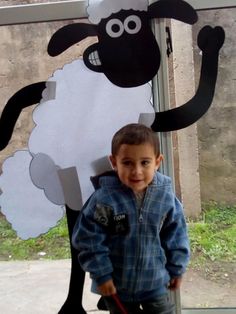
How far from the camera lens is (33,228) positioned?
1.94 meters

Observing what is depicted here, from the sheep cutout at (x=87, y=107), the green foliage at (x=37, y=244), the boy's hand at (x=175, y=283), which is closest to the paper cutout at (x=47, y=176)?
the sheep cutout at (x=87, y=107)

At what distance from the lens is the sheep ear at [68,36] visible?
183cm

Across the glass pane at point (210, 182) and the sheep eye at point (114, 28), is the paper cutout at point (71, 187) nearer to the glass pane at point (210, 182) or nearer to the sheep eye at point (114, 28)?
the glass pane at point (210, 182)

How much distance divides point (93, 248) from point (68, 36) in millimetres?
867

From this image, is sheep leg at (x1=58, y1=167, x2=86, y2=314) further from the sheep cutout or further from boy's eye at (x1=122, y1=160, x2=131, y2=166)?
boy's eye at (x1=122, y1=160, x2=131, y2=166)

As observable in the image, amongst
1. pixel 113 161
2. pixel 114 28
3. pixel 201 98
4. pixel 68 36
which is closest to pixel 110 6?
pixel 114 28

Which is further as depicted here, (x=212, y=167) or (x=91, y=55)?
(x=212, y=167)

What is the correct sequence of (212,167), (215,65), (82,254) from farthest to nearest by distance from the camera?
(212,167) < (215,65) < (82,254)

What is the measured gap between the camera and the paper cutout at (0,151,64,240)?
1.91m

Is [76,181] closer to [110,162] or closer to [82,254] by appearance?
[110,162]

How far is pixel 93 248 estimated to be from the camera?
166 cm

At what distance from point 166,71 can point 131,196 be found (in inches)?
21.5

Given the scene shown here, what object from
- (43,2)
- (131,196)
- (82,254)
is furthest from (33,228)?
(43,2)

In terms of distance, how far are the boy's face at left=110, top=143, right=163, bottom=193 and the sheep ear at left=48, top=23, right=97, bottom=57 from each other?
521 mm
